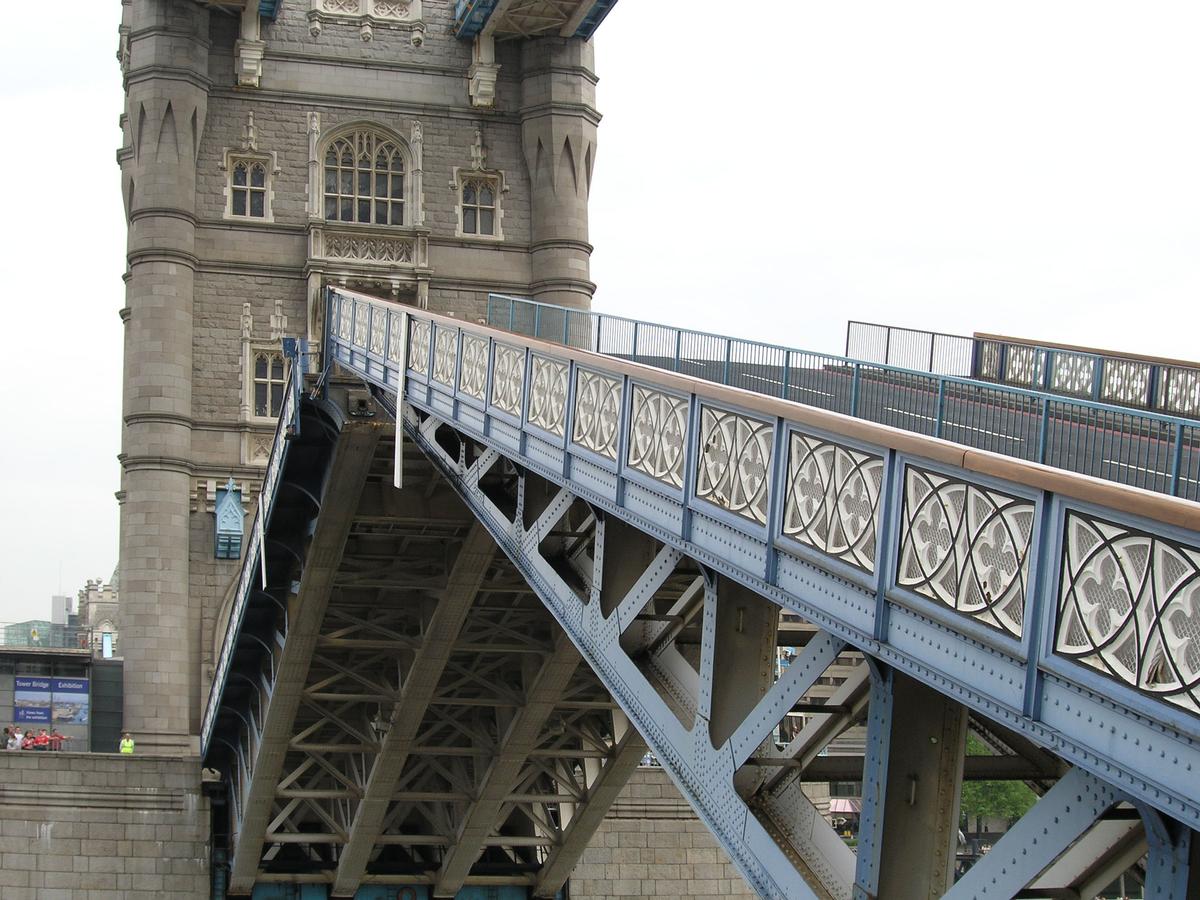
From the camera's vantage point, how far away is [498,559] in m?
31.4

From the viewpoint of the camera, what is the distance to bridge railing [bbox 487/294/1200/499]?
13.8 meters

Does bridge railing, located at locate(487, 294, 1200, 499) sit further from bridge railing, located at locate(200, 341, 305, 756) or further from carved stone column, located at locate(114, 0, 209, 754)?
carved stone column, located at locate(114, 0, 209, 754)

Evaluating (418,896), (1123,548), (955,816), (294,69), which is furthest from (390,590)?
(1123,548)

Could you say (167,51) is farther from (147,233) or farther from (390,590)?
(390,590)

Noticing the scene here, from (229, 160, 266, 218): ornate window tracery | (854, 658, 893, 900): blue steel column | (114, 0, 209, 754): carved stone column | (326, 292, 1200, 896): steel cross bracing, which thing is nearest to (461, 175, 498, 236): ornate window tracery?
(229, 160, 266, 218): ornate window tracery

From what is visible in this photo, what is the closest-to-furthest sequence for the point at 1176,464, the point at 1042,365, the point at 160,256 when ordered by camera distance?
the point at 1176,464
the point at 1042,365
the point at 160,256

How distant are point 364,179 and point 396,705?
1878 centimetres

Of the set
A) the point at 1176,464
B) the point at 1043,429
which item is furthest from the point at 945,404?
the point at 1176,464

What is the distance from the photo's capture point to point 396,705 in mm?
36281

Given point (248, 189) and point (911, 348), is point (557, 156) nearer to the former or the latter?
point (248, 189)

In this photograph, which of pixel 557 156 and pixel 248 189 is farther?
pixel 557 156

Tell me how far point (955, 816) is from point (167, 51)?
4062cm

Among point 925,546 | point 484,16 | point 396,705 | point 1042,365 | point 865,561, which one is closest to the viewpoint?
point 925,546

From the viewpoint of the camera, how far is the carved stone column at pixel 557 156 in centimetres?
5106
